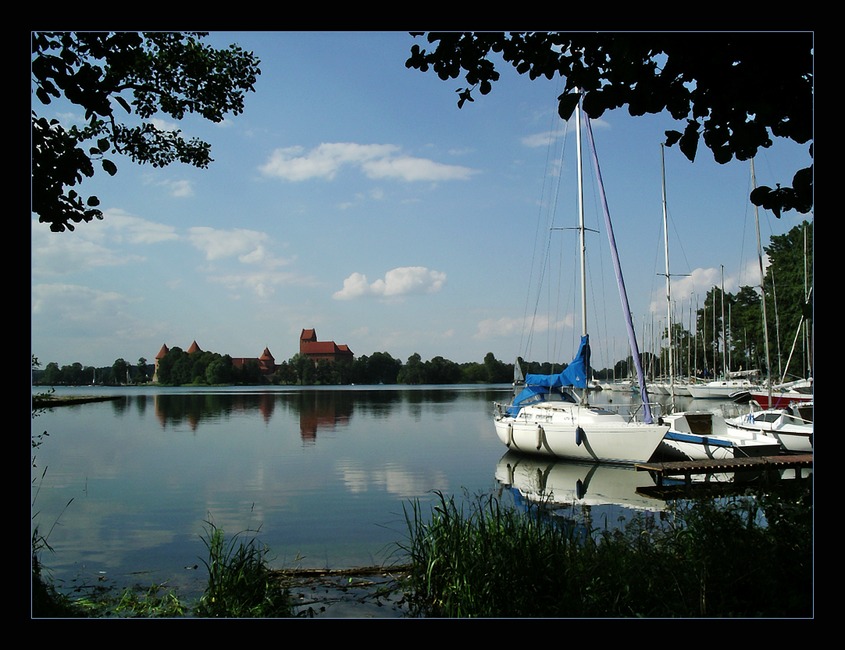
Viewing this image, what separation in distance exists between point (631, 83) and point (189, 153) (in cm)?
286

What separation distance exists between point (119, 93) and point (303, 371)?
387 centimetres

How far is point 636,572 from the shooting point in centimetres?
370

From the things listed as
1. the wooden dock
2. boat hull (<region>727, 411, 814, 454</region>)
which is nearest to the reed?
the wooden dock

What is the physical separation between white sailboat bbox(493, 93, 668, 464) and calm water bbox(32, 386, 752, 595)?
Result: 33cm

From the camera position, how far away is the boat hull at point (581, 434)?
1163cm

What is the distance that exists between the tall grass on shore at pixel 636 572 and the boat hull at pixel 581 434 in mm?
7382

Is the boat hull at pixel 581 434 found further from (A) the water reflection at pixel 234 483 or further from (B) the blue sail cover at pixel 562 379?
(A) the water reflection at pixel 234 483

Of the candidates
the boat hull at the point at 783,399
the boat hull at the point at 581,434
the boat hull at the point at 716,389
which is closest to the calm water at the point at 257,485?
the boat hull at the point at 581,434

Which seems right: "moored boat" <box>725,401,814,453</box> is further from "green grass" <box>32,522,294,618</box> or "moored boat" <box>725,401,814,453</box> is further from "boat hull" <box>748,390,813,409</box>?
"green grass" <box>32,522,294,618</box>

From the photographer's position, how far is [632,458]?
38.6 feet

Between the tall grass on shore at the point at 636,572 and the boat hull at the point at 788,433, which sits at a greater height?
the tall grass on shore at the point at 636,572

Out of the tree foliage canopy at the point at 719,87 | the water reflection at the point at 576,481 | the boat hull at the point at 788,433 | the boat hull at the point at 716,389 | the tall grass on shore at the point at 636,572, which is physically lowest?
the water reflection at the point at 576,481
